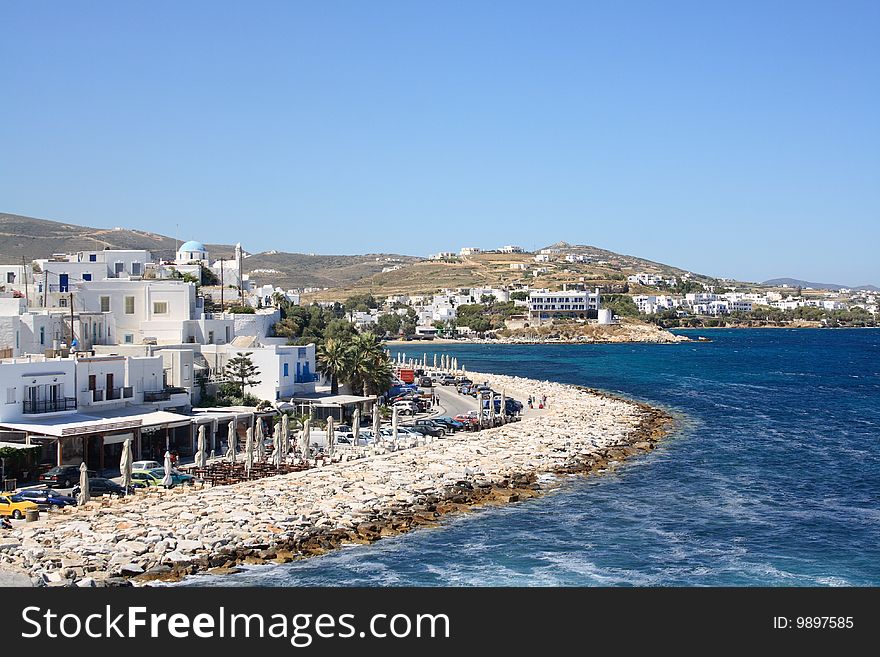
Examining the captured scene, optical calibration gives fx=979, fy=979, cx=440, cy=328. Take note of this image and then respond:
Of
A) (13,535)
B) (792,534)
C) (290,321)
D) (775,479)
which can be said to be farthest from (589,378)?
(13,535)

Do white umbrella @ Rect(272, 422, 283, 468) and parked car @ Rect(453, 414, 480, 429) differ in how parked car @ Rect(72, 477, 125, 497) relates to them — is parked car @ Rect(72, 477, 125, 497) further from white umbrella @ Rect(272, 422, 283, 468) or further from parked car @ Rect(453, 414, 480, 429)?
parked car @ Rect(453, 414, 480, 429)

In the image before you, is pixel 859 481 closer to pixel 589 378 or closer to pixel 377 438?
pixel 377 438

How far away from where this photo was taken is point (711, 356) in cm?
13962

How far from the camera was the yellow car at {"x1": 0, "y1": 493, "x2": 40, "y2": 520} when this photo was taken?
28438mm

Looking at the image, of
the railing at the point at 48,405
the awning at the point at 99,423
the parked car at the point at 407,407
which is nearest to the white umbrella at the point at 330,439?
the awning at the point at 99,423

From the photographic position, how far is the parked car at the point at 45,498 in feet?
95.2

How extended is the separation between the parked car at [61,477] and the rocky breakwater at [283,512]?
3035 millimetres

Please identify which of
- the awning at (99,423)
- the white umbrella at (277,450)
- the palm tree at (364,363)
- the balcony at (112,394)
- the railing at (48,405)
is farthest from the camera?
the palm tree at (364,363)

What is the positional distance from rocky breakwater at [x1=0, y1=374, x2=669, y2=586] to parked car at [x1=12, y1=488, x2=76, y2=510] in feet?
2.45

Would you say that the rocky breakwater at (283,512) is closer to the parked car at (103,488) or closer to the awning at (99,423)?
the parked car at (103,488)

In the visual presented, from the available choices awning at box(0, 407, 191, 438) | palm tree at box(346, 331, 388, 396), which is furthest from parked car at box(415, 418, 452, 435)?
awning at box(0, 407, 191, 438)

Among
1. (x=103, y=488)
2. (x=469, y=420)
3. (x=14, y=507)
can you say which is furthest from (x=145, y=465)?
(x=469, y=420)

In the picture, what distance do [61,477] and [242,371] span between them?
14927mm
